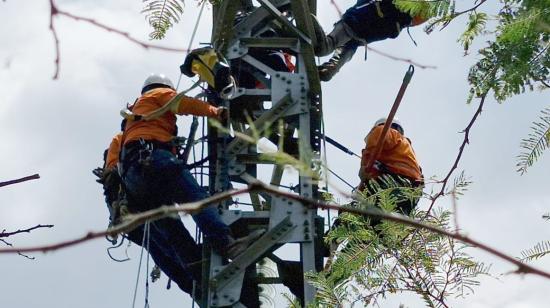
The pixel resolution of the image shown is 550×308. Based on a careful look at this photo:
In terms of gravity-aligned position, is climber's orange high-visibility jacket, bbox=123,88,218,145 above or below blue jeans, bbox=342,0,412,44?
below

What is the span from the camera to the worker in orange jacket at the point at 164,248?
6.09 meters

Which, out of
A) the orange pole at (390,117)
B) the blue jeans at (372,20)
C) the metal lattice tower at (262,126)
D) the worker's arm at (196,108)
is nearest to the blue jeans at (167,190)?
the metal lattice tower at (262,126)

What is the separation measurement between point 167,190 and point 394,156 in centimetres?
173

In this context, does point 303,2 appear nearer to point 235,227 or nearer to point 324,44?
point 324,44

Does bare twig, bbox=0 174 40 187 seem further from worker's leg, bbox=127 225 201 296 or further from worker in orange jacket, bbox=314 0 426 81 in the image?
worker in orange jacket, bbox=314 0 426 81

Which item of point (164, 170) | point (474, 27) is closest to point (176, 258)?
point (164, 170)

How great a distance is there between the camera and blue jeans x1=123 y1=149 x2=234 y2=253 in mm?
5633

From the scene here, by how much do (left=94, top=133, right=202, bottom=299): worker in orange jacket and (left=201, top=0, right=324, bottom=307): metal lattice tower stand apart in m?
0.38

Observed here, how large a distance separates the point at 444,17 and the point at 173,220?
358cm

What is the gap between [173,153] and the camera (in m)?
6.22

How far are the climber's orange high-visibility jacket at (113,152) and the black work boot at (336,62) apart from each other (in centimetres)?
136

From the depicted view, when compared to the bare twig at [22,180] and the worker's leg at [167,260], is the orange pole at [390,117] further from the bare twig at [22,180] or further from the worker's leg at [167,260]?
the bare twig at [22,180]

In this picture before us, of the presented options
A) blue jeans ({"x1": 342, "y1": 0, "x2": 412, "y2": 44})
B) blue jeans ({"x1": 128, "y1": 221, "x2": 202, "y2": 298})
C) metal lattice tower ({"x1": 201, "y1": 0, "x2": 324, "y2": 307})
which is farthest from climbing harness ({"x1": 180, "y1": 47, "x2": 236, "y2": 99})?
blue jeans ({"x1": 342, "y1": 0, "x2": 412, "y2": 44})

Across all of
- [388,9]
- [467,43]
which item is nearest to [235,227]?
[388,9]
